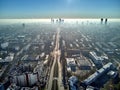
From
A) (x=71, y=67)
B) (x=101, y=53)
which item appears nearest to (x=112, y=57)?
(x=101, y=53)

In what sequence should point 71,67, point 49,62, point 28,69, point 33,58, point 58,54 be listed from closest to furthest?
1. point 28,69
2. point 71,67
3. point 49,62
4. point 33,58
5. point 58,54

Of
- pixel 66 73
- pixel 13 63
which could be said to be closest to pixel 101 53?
pixel 66 73

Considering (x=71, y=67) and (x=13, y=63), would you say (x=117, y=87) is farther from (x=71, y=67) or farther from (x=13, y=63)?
(x=13, y=63)

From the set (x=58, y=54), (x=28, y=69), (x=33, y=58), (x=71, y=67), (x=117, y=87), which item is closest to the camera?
(x=117, y=87)

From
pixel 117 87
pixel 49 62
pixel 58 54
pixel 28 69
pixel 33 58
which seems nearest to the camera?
pixel 117 87

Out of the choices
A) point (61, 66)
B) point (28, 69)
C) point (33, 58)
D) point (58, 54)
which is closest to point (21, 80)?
point (28, 69)

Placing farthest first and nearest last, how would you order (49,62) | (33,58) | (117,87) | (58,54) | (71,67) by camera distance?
(58,54), (33,58), (49,62), (71,67), (117,87)

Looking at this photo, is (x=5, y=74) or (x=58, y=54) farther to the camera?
Answer: (x=58, y=54)

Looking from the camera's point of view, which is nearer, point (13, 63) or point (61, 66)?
point (61, 66)

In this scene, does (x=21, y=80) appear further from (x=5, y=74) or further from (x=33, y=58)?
(x=33, y=58)
